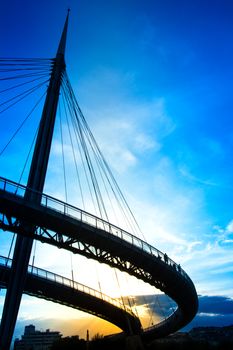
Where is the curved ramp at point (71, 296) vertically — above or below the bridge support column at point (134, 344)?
above

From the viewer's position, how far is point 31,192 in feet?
80.8

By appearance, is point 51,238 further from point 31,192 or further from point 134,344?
point 134,344

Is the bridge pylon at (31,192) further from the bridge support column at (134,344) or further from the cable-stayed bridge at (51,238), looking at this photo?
the bridge support column at (134,344)

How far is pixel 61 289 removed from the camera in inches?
1741

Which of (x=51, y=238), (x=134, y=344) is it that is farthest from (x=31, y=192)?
(x=134, y=344)

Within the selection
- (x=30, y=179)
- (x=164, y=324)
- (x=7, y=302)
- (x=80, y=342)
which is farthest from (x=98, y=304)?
(x=30, y=179)

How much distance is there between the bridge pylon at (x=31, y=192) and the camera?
84.3 feet

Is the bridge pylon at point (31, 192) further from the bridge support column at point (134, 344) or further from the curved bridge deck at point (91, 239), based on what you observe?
the bridge support column at point (134, 344)

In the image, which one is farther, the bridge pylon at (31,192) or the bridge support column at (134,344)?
the bridge support column at (134,344)

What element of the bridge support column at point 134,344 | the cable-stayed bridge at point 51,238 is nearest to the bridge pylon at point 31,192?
the cable-stayed bridge at point 51,238

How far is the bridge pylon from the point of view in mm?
25703

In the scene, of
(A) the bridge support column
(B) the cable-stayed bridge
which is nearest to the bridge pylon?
(B) the cable-stayed bridge

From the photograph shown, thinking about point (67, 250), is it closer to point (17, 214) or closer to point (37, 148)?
point (17, 214)

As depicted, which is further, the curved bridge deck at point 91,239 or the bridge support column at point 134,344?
the bridge support column at point 134,344
